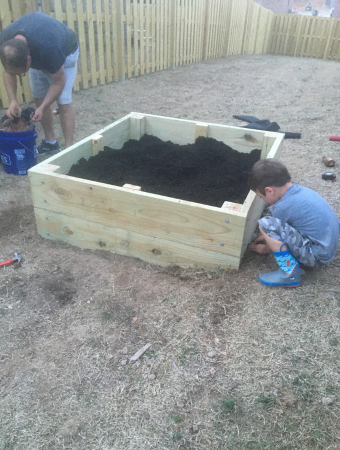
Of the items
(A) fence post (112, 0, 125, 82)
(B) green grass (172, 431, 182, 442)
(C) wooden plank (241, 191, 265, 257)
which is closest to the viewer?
(B) green grass (172, 431, 182, 442)

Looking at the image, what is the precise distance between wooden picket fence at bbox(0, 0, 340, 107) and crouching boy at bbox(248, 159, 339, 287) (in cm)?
515

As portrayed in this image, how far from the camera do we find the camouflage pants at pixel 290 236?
2.32 m

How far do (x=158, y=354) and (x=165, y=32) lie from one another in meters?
9.60

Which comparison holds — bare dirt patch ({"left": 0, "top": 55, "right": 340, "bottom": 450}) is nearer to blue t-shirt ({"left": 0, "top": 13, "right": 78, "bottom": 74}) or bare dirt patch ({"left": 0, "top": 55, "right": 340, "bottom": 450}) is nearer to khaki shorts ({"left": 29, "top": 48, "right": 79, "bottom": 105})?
blue t-shirt ({"left": 0, "top": 13, "right": 78, "bottom": 74})

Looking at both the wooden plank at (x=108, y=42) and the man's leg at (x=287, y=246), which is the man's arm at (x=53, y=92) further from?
the wooden plank at (x=108, y=42)

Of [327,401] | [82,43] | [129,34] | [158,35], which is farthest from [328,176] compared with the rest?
[158,35]

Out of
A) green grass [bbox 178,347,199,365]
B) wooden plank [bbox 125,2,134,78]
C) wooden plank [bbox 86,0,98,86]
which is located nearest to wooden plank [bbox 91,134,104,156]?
green grass [bbox 178,347,199,365]

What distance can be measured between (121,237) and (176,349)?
94 centimetres

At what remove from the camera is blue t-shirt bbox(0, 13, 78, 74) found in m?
3.46

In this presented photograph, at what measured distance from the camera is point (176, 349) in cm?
203

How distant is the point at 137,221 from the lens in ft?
8.27

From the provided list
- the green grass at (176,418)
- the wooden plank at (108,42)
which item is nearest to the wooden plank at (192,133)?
the green grass at (176,418)

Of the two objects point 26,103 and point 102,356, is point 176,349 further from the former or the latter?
point 26,103

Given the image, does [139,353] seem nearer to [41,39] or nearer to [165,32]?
[41,39]
